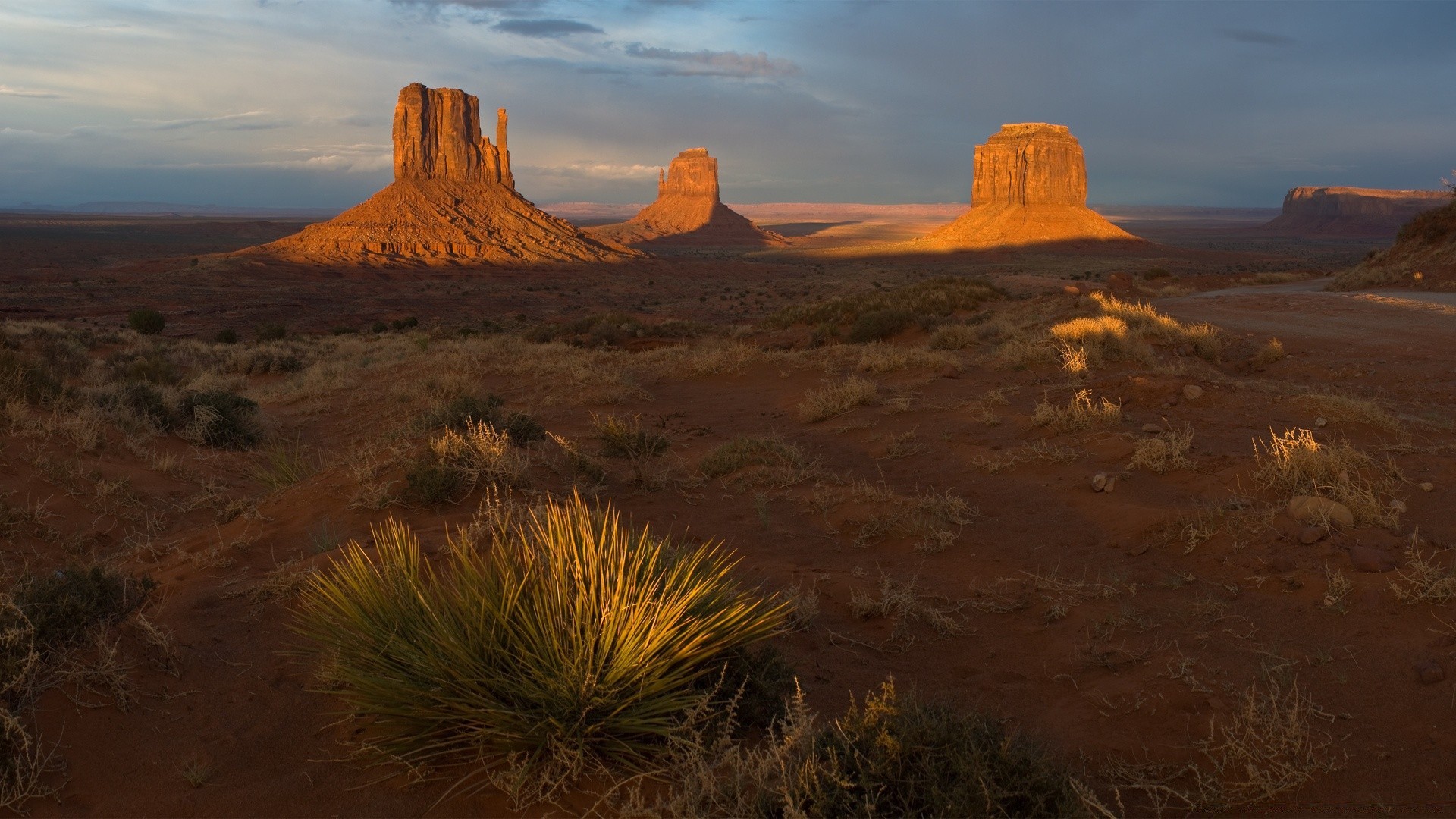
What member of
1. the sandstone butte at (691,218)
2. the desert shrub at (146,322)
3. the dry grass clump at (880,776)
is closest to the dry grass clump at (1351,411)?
the dry grass clump at (880,776)

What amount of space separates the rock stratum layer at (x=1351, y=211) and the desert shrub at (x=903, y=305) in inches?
6018

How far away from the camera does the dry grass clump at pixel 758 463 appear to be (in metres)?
7.14

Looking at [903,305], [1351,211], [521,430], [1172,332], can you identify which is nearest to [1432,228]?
[903,305]

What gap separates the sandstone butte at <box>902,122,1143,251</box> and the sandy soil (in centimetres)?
9222

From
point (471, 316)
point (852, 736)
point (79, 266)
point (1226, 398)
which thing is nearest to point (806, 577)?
point (852, 736)

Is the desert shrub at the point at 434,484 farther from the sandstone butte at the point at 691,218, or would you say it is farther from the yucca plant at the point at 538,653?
the sandstone butte at the point at 691,218

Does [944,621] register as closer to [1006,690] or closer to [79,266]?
[1006,690]

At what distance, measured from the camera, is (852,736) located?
2863 millimetres

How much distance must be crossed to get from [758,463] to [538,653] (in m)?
4.58

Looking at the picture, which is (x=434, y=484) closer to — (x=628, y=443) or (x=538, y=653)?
(x=628, y=443)

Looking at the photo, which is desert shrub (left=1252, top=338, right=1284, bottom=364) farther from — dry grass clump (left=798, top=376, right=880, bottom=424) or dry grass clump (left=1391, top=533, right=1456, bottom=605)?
dry grass clump (left=1391, top=533, right=1456, bottom=605)

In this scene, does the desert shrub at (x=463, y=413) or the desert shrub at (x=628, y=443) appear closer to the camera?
the desert shrub at (x=463, y=413)

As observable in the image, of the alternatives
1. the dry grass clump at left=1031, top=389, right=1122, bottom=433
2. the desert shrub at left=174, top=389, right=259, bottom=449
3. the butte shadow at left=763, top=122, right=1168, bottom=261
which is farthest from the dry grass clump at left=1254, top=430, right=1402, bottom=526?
the butte shadow at left=763, top=122, right=1168, bottom=261

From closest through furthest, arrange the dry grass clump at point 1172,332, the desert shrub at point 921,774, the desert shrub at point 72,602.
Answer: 1. the desert shrub at point 921,774
2. the desert shrub at point 72,602
3. the dry grass clump at point 1172,332
